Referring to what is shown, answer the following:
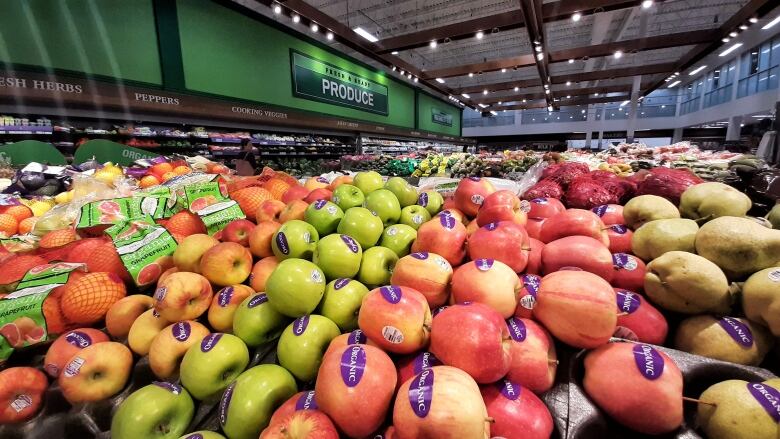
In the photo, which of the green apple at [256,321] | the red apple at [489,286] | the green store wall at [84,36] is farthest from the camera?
the green store wall at [84,36]

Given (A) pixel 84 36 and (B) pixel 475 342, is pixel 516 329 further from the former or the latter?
(A) pixel 84 36

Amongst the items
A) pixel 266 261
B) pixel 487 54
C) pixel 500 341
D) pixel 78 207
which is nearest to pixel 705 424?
pixel 500 341

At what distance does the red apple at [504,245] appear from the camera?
1.16 m

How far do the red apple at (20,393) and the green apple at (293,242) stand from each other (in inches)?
34.9

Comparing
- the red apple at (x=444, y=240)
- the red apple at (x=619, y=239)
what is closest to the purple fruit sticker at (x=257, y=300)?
the red apple at (x=444, y=240)

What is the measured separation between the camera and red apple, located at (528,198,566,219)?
159cm

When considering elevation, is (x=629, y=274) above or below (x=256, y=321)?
above

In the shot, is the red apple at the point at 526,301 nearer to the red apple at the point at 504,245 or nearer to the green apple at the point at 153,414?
the red apple at the point at 504,245

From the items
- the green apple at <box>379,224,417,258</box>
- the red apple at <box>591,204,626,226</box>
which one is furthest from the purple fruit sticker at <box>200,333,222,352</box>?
the red apple at <box>591,204,626,226</box>

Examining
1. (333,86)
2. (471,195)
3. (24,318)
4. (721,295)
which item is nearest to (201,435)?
(24,318)

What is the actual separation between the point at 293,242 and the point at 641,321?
4.15 ft

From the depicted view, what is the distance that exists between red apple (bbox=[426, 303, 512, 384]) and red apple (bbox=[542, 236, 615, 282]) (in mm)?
440

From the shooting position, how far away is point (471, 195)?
166cm

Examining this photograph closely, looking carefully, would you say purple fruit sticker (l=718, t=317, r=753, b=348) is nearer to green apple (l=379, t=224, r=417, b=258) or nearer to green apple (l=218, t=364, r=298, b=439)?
green apple (l=379, t=224, r=417, b=258)
